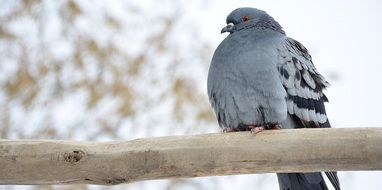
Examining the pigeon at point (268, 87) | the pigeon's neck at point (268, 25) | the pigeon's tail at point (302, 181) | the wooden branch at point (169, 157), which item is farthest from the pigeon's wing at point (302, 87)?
the wooden branch at point (169, 157)

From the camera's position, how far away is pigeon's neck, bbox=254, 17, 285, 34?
3188 mm

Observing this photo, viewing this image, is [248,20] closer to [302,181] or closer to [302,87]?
[302,87]

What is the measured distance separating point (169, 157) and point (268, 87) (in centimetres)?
81

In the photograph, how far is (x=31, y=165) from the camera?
91.7 inches

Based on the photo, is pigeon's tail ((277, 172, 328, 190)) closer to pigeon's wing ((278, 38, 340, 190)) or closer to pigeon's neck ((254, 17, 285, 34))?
pigeon's wing ((278, 38, 340, 190))

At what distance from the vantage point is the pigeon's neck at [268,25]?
10.5 ft

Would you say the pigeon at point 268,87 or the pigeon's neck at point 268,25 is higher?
the pigeon's neck at point 268,25

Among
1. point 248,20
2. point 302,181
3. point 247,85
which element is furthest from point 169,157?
point 248,20

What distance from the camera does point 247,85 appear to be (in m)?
2.90

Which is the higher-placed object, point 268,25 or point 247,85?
point 268,25

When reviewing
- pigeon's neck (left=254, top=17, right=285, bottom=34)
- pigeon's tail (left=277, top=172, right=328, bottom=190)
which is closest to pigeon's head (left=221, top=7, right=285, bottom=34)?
pigeon's neck (left=254, top=17, right=285, bottom=34)

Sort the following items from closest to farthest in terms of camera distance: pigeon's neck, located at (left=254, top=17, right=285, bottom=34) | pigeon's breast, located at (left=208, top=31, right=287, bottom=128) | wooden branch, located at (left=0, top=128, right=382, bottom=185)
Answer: wooden branch, located at (left=0, top=128, right=382, bottom=185), pigeon's breast, located at (left=208, top=31, right=287, bottom=128), pigeon's neck, located at (left=254, top=17, right=285, bottom=34)

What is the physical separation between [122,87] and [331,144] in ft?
9.21

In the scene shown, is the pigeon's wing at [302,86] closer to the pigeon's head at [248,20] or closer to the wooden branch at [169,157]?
the pigeon's head at [248,20]
